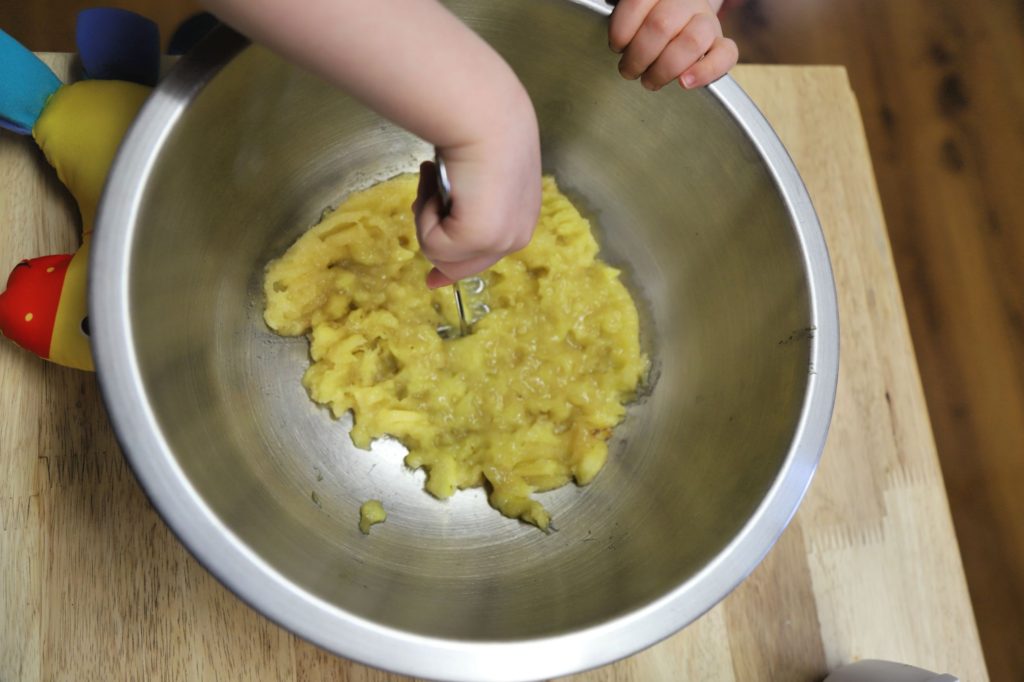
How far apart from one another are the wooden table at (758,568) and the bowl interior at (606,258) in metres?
0.12

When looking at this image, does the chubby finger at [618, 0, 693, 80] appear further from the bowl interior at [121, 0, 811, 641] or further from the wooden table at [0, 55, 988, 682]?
the wooden table at [0, 55, 988, 682]

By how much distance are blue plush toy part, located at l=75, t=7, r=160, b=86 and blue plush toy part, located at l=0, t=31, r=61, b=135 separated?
0.04 meters

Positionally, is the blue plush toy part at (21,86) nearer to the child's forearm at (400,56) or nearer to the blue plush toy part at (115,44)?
the blue plush toy part at (115,44)

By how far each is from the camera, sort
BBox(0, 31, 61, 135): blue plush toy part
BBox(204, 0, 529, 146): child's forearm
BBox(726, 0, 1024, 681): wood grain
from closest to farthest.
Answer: BBox(204, 0, 529, 146): child's forearm, BBox(0, 31, 61, 135): blue plush toy part, BBox(726, 0, 1024, 681): wood grain

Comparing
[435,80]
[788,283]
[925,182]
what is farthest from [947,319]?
[435,80]

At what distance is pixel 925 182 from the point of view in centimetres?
139

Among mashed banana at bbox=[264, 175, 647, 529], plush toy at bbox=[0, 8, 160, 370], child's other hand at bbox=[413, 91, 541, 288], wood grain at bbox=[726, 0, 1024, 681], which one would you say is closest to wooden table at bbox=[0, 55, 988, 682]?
plush toy at bbox=[0, 8, 160, 370]

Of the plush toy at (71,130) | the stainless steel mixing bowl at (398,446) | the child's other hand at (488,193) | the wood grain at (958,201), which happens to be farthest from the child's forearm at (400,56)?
the wood grain at (958,201)

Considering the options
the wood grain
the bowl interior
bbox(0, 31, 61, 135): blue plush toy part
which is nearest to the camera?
the bowl interior

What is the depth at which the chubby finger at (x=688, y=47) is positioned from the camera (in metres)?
0.66

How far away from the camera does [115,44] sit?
763mm

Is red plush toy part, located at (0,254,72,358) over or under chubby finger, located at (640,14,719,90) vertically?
under

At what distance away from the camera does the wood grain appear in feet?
4.23

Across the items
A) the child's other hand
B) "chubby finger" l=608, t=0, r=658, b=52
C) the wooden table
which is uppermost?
"chubby finger" l=608, t=0, r=658, b=52
